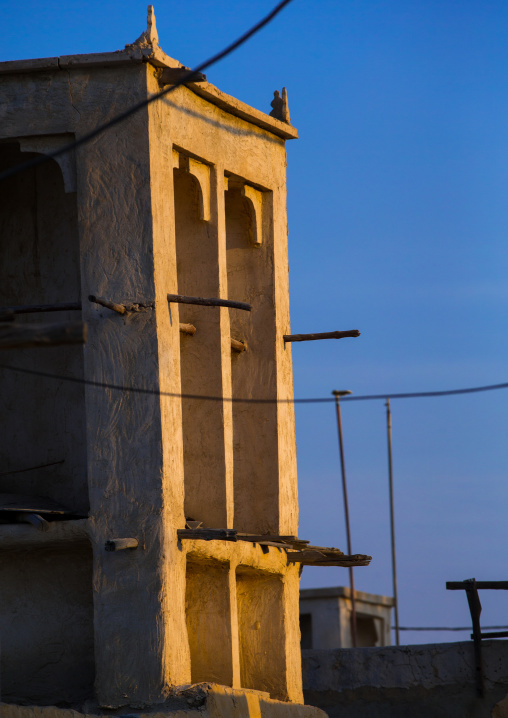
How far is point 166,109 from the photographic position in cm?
1396

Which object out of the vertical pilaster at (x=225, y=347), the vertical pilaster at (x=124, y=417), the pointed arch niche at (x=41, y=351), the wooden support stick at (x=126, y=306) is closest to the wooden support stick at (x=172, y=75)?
the vertical pilaster at (x=124, y=417)

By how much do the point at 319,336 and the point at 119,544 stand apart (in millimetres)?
4018

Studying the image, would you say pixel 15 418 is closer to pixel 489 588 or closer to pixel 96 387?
pixel 96 387

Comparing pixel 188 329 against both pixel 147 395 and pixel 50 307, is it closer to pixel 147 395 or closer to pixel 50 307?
pixel 147 395

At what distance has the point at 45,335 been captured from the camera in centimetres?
770

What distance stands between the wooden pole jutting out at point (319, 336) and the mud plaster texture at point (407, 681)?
4.43 m

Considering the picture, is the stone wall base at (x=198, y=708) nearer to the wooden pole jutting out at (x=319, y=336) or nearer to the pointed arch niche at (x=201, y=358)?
the pointed arch niche at (x=201, y=358)

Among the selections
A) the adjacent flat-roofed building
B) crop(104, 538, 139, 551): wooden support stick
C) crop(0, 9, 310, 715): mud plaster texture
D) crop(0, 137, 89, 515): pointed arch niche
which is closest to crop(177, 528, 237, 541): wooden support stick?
crop(0, 9, 310, 715): mud plaster texture

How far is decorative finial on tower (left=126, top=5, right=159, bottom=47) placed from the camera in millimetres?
13672

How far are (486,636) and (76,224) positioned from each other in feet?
23.8

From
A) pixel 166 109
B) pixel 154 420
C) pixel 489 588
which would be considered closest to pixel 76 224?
pixel 166 109

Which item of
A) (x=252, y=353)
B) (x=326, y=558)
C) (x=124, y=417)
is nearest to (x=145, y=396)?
(x=124, y=417)

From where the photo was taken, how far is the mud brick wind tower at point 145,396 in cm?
1323

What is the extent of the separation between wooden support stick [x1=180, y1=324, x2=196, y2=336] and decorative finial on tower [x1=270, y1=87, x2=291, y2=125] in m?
3.16
